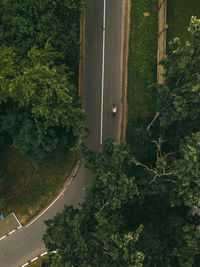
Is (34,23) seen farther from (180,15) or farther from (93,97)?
(180,15)

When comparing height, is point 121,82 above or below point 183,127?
above

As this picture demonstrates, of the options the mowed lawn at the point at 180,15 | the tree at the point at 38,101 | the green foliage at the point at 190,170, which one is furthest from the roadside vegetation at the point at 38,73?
the mowed lawn at the point at 180,15

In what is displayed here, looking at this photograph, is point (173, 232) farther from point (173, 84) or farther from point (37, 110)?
point (37, 110)

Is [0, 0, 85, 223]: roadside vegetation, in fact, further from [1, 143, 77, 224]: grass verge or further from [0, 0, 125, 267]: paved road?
[0, 0, 125, 267]: paved road

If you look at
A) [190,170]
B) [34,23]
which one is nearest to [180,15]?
[34,23]

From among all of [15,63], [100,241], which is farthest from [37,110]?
[100,241]

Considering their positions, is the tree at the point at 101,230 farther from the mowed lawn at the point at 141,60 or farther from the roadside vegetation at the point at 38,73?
the mowed lawn at the point at 141,60
